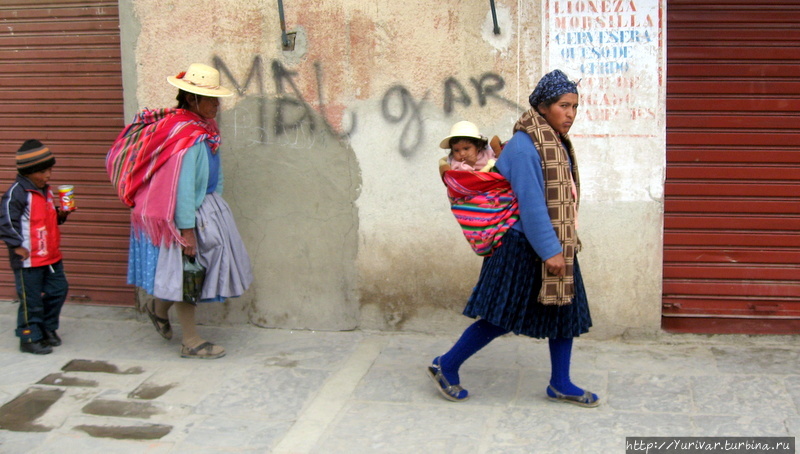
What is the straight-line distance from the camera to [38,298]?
498cm

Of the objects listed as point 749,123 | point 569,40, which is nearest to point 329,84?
point 569,40

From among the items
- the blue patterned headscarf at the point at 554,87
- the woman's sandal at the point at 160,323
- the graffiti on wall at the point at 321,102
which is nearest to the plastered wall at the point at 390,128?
the graffiti on wall at the point at 321,102

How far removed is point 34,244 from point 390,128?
7.26 ft

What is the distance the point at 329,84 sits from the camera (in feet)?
17.2

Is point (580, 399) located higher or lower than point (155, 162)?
lower

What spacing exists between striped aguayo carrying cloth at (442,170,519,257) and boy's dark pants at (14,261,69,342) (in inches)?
102

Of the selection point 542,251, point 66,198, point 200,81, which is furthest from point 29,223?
point 542,251

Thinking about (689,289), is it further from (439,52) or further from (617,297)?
(439,52)

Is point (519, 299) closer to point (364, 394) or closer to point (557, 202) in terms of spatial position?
point (557, 202)

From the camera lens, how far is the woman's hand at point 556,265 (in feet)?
12.4

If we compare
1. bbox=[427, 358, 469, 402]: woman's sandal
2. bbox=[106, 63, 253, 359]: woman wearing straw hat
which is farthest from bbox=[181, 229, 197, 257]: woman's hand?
bbox=[427, 358, 469, 402]: woman's sandal

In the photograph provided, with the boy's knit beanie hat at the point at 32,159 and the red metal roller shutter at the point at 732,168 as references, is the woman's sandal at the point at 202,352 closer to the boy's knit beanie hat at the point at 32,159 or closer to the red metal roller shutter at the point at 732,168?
the boy's knit beanie hat at the point at 32,159

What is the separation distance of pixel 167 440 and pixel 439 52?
270 cm

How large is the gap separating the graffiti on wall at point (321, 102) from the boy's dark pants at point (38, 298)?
60.0 inches
